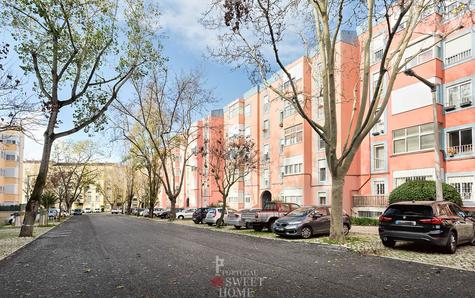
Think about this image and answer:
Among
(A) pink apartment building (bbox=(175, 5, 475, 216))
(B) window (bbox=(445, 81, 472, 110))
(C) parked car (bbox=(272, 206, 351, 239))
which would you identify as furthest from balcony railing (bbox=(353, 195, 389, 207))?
(C) parked car (bbox=(272, 206, 351, 239))

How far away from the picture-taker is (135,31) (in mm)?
23000

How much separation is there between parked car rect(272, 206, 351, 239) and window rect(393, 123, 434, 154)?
11.3 metres

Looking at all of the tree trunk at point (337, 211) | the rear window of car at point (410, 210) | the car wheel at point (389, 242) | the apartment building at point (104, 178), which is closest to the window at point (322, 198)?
the tree trunk at point (337, 211)

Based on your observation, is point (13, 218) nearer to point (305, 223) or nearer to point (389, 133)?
point (305, 223)

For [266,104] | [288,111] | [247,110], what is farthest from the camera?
[247,110]

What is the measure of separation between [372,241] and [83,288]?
12242 mm

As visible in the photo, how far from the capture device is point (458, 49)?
84.8 ft

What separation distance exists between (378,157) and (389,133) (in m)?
2.39

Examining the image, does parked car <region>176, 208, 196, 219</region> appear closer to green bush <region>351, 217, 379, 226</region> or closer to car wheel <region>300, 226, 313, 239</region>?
→ green bush <region>351, 217, 379, 226</region>

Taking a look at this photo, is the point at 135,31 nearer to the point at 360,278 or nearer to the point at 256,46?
the point at 256,46

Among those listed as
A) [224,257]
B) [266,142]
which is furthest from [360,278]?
[266,142]

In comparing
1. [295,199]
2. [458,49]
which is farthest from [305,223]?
[295,199]

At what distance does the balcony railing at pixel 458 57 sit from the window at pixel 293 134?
14.7 metres
